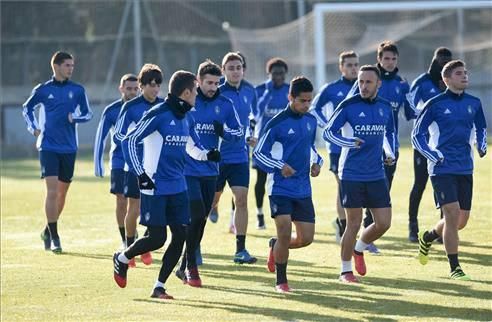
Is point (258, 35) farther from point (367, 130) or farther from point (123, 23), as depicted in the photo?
point (367, 130)

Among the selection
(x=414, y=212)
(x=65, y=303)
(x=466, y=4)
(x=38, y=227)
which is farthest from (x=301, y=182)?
(x=466, y=4)

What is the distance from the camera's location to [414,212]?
15219mm

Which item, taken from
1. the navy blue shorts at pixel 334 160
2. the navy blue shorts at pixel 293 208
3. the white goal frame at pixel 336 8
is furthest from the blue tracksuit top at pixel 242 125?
the white goal frame at pixel 336 8

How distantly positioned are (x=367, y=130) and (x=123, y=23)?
94.3ft

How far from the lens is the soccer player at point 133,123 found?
12.7 meters

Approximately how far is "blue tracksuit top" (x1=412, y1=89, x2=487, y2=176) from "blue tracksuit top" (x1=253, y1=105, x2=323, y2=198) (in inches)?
53.9

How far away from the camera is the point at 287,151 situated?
11.4 metres

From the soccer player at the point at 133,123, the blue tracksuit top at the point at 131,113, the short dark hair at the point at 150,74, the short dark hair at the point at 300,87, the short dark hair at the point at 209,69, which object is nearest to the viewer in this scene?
the short dark hair at the point at 300,87

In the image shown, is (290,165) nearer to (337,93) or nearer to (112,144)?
(112,144)

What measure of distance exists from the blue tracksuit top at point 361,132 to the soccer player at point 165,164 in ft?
5.21

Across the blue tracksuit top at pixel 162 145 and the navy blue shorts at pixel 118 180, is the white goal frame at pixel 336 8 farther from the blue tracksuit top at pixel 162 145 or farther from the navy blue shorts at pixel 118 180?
the blue tracksuit top at pixel 162 145

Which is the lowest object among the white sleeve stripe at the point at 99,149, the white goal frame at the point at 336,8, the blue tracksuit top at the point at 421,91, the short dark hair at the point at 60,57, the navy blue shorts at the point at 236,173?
the navy blue shorts at the point at 236,173

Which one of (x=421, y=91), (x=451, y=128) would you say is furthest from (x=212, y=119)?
(x=421, y=91)

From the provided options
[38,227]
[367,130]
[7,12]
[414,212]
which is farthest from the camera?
[7,12]
